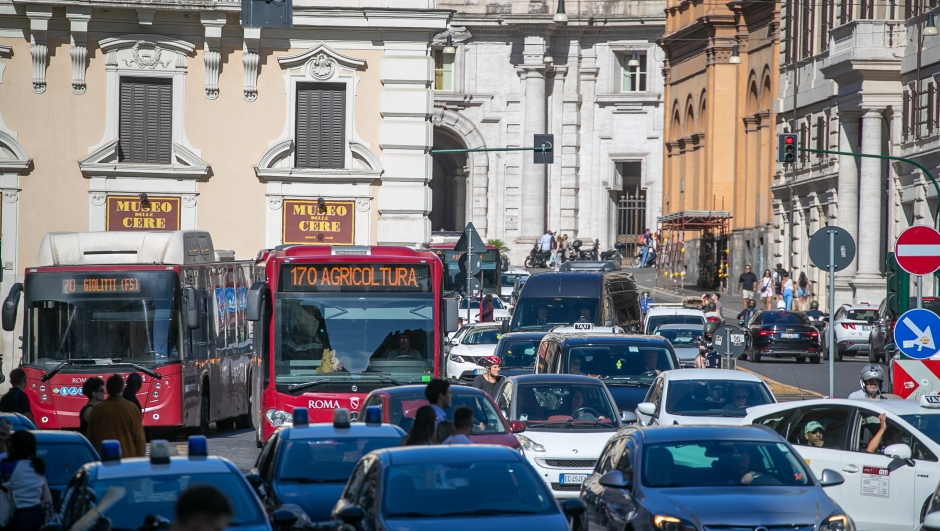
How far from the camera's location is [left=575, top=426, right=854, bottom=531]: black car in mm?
10695

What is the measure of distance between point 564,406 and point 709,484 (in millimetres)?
5895

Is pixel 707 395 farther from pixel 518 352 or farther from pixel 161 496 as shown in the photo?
pixel 161 496

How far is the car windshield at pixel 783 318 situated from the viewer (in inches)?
1575

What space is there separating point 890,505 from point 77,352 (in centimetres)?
1256

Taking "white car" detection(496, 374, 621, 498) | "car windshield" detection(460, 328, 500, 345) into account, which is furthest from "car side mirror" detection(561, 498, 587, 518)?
"car windshield" detection(460, 328, 500, 345)

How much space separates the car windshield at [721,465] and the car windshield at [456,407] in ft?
11.8

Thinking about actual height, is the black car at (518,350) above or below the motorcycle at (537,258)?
below

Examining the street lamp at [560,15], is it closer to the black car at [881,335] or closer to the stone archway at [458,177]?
the stone archway at [458,177]

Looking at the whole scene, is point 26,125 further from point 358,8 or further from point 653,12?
point 653,12

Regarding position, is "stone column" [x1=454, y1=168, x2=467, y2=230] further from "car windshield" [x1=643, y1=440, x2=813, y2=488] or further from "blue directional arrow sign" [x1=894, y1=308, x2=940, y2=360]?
"car windshield" [x1=643, y1=440, x2=813, y2=488]

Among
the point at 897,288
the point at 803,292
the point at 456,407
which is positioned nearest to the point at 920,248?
the point at 897,288

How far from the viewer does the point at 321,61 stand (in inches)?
1241

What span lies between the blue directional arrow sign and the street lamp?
55.9 meters

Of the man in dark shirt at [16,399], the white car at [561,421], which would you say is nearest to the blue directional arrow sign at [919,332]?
the white car at [561,421]
